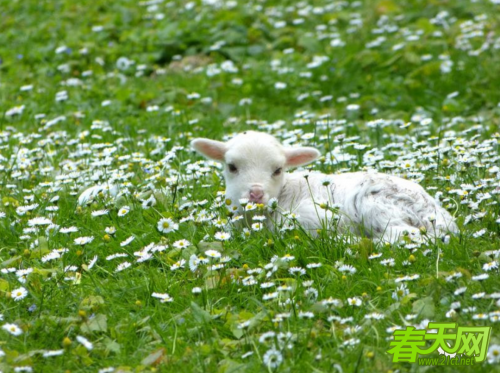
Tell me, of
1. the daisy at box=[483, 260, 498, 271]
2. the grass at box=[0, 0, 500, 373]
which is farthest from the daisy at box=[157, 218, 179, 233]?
the daisy at box=[483, 260, 498, 271]

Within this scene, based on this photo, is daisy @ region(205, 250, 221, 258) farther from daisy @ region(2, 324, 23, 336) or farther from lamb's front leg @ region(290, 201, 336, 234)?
daisy @ region(2, 324, 23, 336)

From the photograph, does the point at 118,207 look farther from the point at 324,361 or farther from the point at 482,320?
the point at 482,320

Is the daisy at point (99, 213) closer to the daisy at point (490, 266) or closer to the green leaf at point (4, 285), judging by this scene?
the green leaf at point (4, 285)

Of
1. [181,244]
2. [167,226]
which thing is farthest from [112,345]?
[167,226]

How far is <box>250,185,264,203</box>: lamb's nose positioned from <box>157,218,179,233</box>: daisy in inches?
27.5

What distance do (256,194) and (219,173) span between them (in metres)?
1.63

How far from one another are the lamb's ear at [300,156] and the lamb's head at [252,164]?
0.15ft

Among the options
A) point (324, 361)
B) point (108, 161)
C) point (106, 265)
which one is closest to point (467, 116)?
point (108, 161)

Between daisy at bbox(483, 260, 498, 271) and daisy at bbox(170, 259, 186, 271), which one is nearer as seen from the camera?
daisy at bbox(483, 260, 498, 271)

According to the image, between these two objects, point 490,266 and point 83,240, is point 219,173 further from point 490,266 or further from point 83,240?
point 490,266

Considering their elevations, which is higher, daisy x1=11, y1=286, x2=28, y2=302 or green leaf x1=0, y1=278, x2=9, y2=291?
daisy x1=11, y1=286, x2=28, y2=302

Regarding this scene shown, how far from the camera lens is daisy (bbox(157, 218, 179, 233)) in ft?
19.4

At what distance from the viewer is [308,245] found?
5.70 metres

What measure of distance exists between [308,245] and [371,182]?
0.97 metres
